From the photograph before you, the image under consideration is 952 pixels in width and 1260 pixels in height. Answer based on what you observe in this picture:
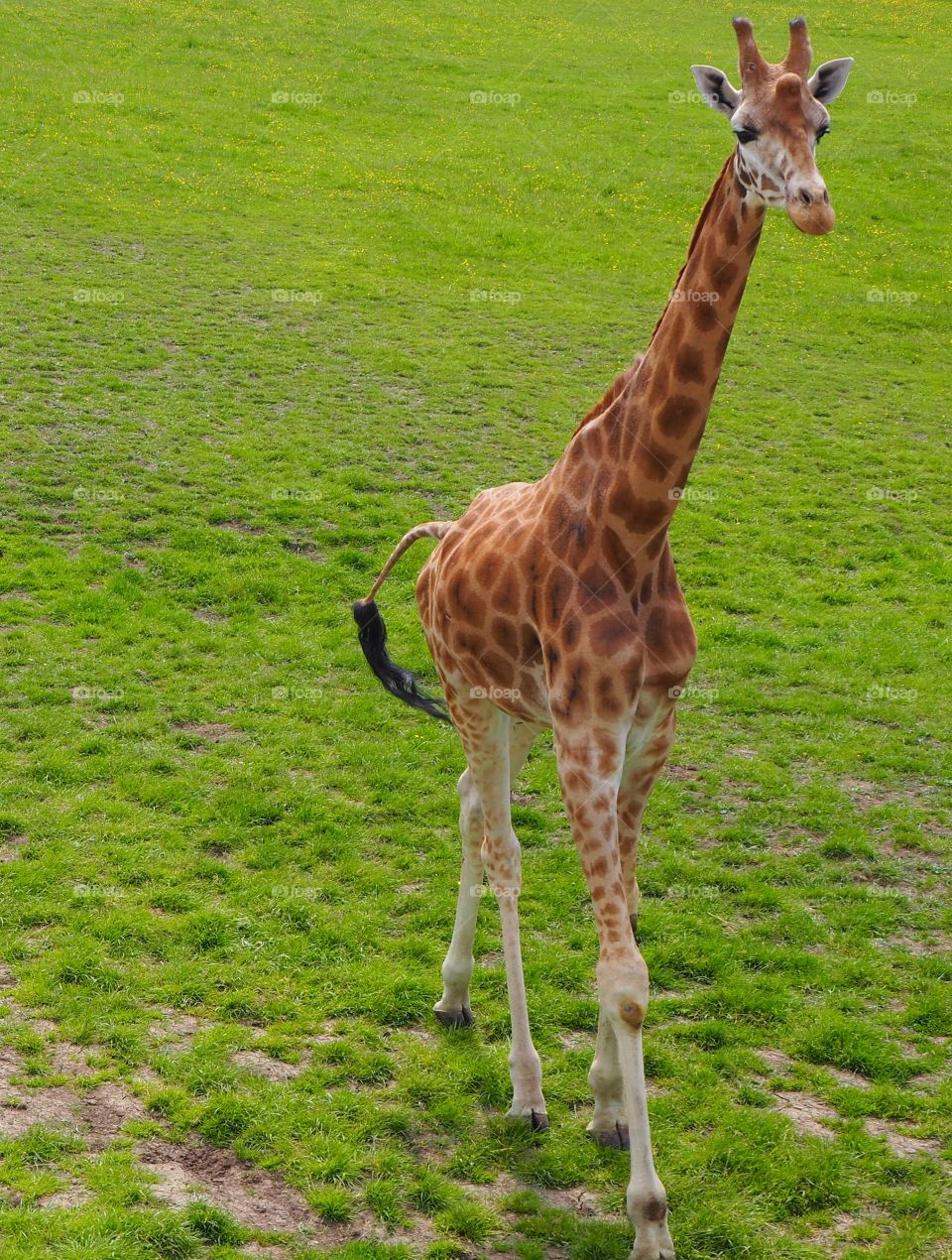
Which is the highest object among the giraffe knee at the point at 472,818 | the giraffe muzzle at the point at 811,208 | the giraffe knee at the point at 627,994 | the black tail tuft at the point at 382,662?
the giraffe muzzle at the point at 811,208

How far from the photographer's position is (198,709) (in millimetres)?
11117

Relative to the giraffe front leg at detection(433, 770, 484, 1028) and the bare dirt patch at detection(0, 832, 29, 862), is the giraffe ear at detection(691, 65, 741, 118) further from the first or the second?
the bare dirt patch at detection(0, 832, 29, 862)

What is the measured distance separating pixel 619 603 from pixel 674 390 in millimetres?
1028

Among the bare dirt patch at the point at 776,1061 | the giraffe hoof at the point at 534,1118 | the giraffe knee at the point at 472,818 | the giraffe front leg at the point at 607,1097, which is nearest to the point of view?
the giraffe front leg at the point at 607,1097

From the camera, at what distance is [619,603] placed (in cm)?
610

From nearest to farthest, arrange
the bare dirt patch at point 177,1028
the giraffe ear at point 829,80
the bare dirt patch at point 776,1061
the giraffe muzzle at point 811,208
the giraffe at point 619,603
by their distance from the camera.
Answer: the giraffe muzzle at point 811,208, the giraffe at point 619,603, the giraffe ear at point 829,80, the bare dirt patch at point 177,1028, the bare dirt patch at point 776,1061

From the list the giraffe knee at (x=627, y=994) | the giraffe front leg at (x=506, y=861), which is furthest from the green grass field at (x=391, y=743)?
the giraffe knee at (x=627, y=994)

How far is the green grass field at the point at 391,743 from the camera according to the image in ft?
21.1

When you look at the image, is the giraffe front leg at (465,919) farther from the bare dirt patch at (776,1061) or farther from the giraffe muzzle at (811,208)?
the giraffe muzzle at (811,208)

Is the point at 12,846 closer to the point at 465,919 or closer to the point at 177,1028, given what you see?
the point at 177,1028

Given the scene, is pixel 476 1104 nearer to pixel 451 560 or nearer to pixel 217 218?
pixel 451 560

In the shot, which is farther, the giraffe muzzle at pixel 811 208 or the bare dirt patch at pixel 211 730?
the bare dirt patch at pixel 211 730

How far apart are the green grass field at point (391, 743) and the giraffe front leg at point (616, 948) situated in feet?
1.28

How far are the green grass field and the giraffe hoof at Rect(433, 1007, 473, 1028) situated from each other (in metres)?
0.16
